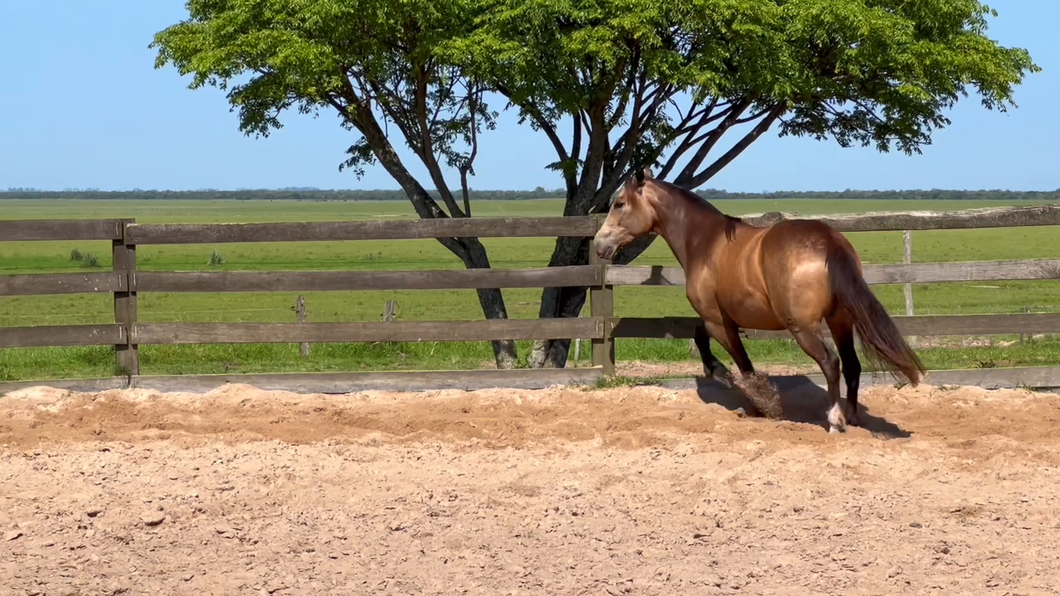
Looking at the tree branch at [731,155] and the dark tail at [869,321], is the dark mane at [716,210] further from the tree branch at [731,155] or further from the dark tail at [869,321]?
the tree branch at [731,155]

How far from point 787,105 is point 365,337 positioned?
6855 millimetres

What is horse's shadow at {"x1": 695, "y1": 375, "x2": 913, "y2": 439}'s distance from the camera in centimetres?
798

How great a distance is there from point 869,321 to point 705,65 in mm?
5954

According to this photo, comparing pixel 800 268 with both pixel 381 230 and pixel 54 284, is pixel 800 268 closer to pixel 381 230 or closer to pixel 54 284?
pixel 381 230

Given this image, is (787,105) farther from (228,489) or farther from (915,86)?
(228,489)

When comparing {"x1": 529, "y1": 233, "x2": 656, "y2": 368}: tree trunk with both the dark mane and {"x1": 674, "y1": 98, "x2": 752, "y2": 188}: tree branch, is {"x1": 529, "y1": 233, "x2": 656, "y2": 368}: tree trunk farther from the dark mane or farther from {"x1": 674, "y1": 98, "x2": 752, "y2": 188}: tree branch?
the dark mane

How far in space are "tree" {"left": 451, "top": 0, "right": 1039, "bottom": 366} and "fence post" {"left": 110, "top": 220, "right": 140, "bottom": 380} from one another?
4.21 meters

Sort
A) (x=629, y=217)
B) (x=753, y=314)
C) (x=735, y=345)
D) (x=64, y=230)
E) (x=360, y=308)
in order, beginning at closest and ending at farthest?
(x=753, y=314) → (x=735, y=345) → (x=629, y=217) → (x=64, y=230) → (x=360, y=308)

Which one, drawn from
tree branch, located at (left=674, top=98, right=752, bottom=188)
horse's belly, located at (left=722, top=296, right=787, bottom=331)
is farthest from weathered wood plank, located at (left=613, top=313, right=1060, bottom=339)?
tree branch, located at (left=674, top=98, right=752, bottom=188)

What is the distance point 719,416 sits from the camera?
26.3 ft

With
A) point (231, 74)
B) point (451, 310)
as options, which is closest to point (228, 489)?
point (231, 74)

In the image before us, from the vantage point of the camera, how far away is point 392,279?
9.14 m

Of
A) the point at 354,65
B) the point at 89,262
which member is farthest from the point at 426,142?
the point at 89,262

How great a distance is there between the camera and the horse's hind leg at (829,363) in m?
7.36
